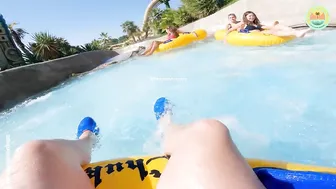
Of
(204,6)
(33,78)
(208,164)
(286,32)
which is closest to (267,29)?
(286,32)

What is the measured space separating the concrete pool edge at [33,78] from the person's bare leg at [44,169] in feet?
16.7

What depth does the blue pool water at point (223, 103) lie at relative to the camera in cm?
230

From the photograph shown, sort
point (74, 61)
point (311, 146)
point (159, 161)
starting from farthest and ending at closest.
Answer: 1. point (74, 61)
2. point (311, 146)
3. point (159, 161)

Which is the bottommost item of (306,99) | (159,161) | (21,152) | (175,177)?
(306,99)

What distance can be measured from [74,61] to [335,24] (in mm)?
7253

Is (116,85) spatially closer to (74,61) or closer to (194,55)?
(194,55)

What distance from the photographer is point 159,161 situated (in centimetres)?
122

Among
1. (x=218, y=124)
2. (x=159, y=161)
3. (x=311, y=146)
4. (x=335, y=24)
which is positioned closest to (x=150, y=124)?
(x=311, y=146)

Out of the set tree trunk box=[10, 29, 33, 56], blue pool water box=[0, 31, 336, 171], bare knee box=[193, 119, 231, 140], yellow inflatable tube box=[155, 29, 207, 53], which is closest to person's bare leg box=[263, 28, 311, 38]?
blue pool water box=[0, 31, 336, 171]

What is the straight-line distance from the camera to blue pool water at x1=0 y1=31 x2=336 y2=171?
230 cm

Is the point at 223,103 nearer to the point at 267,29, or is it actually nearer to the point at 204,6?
the point at 267,29

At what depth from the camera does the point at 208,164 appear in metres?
0.82

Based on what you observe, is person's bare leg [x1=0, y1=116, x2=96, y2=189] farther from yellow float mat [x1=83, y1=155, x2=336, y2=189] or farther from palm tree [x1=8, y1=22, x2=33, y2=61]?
palm tree [x1=8, y1=22, x2=33, y2=61]

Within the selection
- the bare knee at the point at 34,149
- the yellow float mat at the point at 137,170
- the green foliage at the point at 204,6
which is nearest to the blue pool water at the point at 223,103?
the yellow float mat at the point at 137,170
